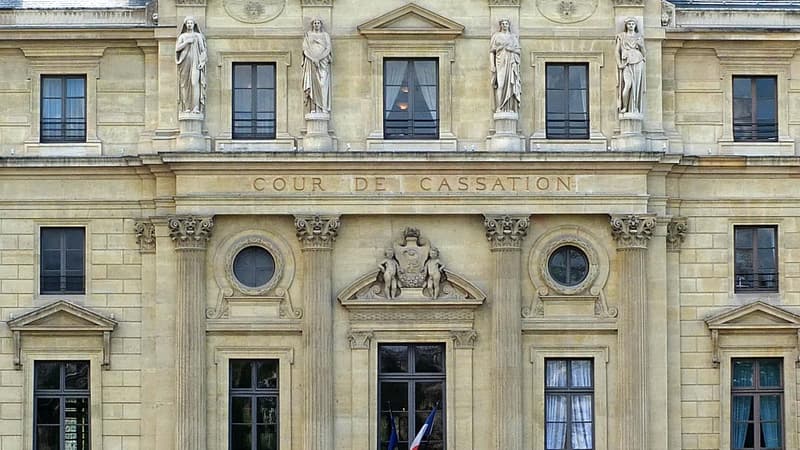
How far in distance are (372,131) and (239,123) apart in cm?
352

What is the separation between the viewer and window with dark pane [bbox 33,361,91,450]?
6234 cm

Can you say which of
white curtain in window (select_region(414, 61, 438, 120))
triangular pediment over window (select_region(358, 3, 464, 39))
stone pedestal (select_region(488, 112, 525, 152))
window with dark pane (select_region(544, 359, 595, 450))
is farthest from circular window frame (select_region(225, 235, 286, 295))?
window with dark pane (select_region(544, 359, 595, 450))

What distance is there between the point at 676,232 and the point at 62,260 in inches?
641

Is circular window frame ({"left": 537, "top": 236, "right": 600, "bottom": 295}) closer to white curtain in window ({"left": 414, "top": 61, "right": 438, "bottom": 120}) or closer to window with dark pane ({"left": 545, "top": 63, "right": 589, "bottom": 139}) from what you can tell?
window with dark pane ({"left": 545, "top": 63, "right": 589, "bottom": 139})

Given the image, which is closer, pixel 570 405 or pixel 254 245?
pixel 254 245

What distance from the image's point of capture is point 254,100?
205 ft

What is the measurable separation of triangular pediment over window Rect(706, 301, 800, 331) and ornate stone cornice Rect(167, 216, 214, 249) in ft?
44.3

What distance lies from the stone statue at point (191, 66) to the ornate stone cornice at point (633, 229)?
11.3m

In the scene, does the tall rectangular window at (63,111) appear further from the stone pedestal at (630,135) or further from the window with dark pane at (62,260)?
the stone pedestal at (630,135)

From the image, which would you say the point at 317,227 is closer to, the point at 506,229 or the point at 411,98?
the point at 411,98

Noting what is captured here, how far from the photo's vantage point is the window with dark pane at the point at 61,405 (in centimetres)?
6234

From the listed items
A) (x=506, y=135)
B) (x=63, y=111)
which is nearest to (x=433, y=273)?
(x=506, y=135)

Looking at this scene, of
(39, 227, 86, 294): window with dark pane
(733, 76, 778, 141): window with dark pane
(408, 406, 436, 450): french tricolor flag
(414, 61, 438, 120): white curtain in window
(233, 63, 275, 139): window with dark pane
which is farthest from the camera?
(733, 76, 778, 141): window with dark pane

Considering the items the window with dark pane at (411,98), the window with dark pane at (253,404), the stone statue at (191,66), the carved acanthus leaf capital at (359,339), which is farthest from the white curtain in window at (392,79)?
the window with dark pane at (253,404)
